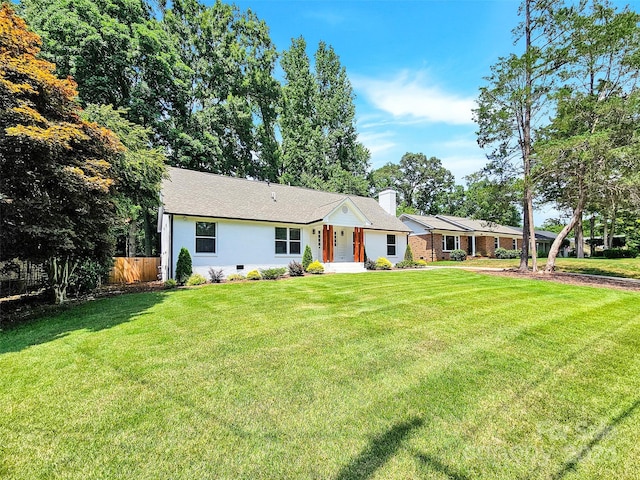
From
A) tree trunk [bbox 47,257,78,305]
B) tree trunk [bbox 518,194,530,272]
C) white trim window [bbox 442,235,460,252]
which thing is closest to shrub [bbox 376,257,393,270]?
tree trunk [bbox 518,194,530,272]

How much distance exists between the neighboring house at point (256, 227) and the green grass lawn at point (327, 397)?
26.5ft

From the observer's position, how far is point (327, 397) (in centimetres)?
337

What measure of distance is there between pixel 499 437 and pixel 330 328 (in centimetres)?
334

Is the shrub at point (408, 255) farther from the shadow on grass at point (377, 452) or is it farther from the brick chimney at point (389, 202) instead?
the shadow on grass at point (377, 452)

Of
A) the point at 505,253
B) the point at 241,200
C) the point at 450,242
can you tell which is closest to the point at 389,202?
the point at 450,242

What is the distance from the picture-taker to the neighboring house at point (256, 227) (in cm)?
1441

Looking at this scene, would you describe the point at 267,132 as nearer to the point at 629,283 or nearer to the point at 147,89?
the point at 147,89

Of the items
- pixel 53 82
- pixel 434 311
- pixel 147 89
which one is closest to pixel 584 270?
pixel 434 311

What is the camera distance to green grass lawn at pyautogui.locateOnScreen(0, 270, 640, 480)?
2.43 meters

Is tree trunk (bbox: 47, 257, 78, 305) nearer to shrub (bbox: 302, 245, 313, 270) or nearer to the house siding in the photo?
the house siding

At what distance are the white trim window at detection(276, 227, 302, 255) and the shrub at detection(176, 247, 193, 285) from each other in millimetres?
5025

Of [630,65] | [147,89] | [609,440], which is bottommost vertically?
[609,440]

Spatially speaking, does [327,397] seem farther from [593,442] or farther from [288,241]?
[288,241]

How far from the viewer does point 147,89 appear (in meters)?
22.3
